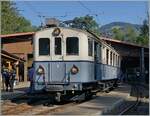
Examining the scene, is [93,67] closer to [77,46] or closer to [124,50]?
[77,46]

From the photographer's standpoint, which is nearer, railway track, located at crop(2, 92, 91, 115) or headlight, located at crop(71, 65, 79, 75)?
railway track, located at crop(2, 92, 91, 115)

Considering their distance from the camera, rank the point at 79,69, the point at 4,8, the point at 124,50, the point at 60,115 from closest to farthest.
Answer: the point at 60,115 → the point at 79,69 → the point at 124,50 → the point at 4,8

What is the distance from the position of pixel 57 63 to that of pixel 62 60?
9.4 inches

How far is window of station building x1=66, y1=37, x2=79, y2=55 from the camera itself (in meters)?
20.3

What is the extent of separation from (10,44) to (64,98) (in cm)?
3195

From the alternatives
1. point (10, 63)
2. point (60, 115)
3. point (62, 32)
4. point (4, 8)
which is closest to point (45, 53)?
point (62, 32)

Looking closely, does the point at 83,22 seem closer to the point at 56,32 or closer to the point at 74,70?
the point at 56,32

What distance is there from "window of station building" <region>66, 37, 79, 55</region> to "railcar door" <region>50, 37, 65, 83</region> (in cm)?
28

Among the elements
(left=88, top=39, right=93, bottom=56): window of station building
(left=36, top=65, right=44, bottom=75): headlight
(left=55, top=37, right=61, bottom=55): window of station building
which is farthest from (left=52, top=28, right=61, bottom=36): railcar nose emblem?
(left=36, top=65, right=44, bottom=75): headlight

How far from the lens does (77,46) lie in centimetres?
2036

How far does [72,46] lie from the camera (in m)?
20.5

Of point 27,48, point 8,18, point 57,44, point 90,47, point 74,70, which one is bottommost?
point 74,70

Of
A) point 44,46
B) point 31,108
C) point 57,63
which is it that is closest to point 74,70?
point 57,63

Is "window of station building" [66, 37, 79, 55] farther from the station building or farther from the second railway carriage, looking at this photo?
the station building
